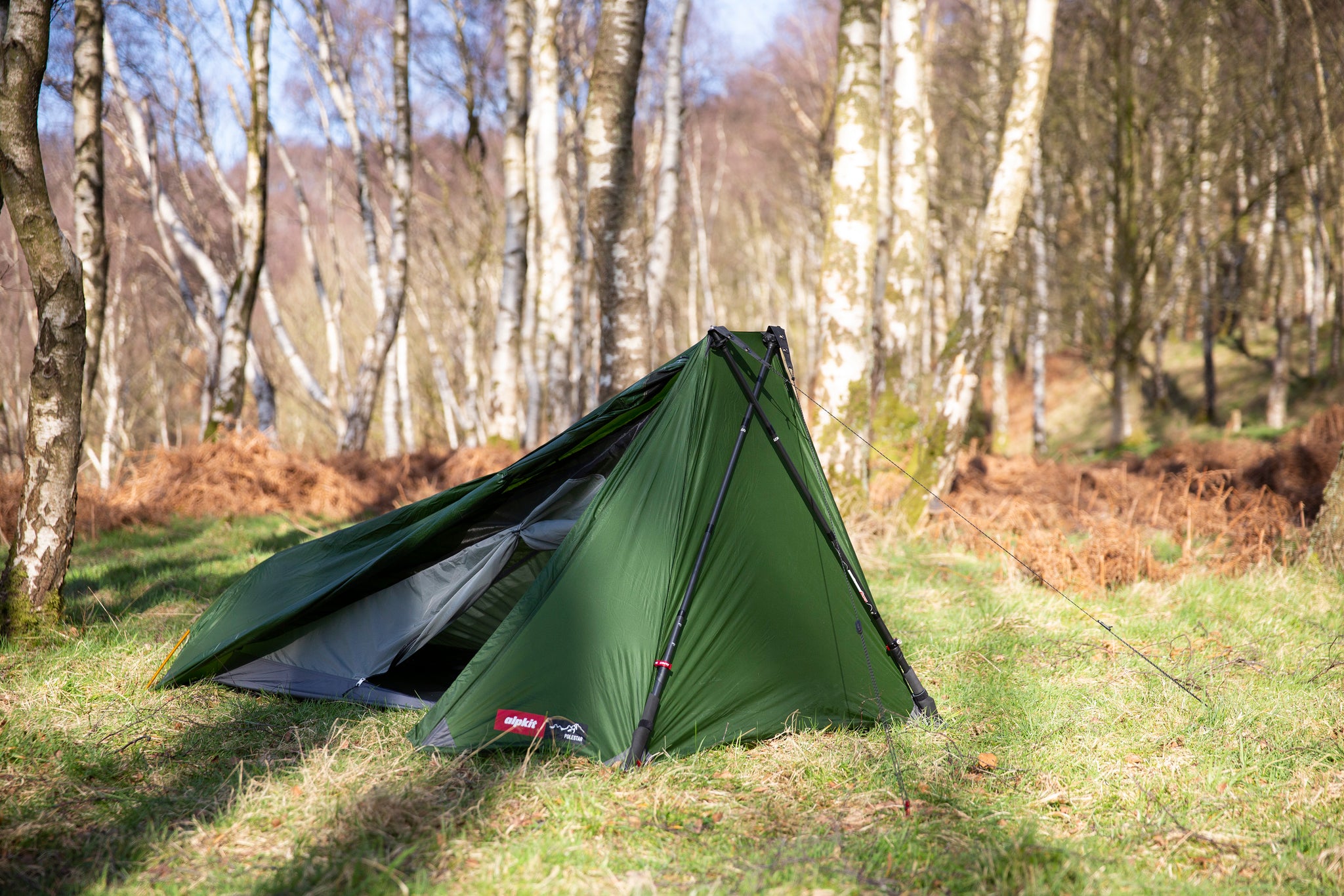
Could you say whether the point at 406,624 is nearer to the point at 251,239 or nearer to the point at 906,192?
the point at 906,192

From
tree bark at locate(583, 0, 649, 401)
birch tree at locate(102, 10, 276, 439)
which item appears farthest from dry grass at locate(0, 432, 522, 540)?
tree bark at locate(583, 0, 649, 401)

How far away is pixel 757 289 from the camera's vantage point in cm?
2769

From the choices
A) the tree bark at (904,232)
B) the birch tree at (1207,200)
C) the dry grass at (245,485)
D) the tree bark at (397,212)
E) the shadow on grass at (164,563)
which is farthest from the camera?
the birch tree at (1207,200)

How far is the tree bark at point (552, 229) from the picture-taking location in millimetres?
9586

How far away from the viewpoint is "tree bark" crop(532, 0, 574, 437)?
9.59 metres

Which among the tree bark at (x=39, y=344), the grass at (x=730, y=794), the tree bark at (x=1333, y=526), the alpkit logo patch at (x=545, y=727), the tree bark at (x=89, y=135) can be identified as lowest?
the grass at (x=730, y=794)

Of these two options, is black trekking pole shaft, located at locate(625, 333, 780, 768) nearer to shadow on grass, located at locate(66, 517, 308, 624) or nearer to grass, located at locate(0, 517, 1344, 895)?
grass, located at locate(0, 517, 1344, 895)

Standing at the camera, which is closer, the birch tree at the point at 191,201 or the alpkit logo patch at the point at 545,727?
the alpkit logo patch at the point at 545,727

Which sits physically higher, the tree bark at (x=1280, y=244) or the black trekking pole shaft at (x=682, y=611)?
the tree bark at (x=1280, y=244)

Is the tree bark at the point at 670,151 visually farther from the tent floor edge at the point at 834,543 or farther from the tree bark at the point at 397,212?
the tent floor edge at the point at 834,543

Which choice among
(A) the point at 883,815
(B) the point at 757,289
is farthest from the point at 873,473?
(B) the point at 757,289

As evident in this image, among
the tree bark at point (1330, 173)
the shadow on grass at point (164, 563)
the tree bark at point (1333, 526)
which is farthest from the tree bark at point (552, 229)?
the tree bark at point (1330, 173)

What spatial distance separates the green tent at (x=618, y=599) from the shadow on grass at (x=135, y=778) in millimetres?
289

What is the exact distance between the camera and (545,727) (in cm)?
301
